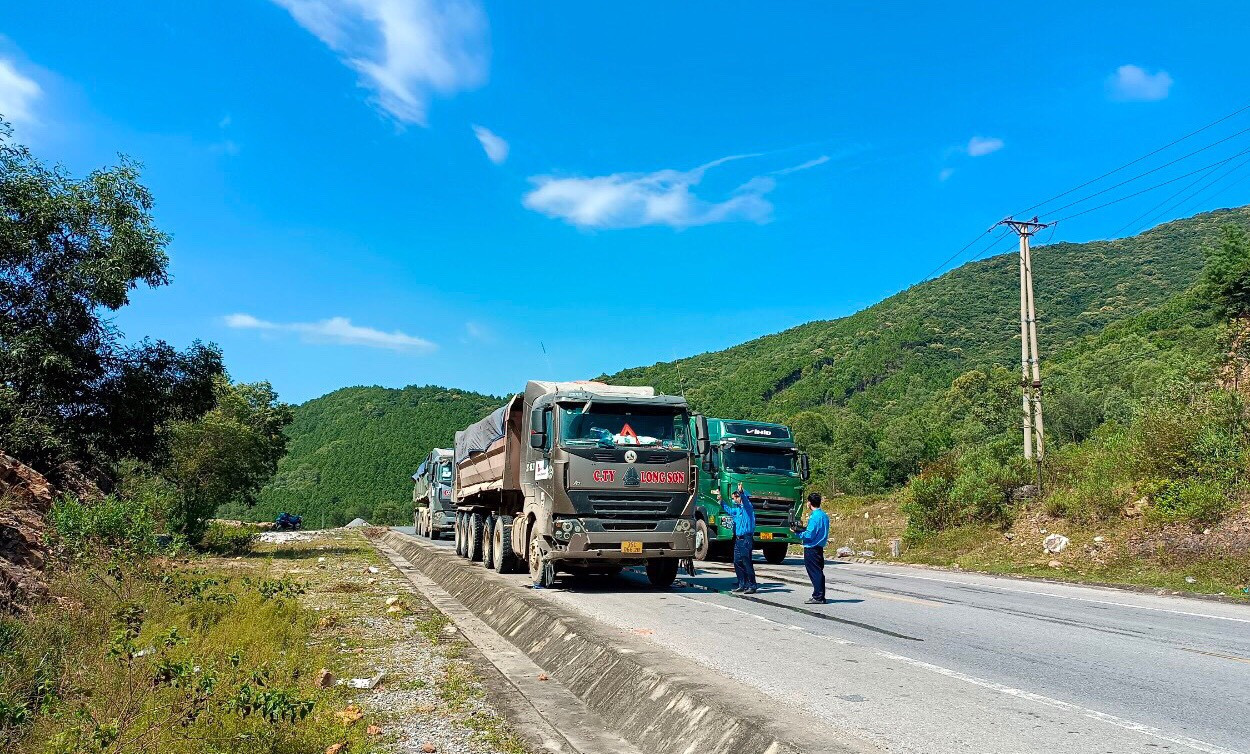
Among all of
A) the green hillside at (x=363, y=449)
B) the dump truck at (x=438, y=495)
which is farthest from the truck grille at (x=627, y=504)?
the green hillside at (x=363, y=449)

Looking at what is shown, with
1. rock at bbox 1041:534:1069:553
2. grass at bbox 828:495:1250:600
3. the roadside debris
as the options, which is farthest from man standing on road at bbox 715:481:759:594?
rock at bbox 1041:534:1069:553

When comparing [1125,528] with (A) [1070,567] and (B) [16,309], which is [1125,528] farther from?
(B) [16,309]

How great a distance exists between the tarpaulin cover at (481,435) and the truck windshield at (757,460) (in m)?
5.63

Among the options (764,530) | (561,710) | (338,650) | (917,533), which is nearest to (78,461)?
(338,650)

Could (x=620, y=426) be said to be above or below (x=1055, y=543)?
above

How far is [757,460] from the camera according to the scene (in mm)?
19500

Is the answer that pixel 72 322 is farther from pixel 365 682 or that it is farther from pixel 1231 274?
pixel 1231 274

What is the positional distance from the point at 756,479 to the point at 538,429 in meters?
7.58

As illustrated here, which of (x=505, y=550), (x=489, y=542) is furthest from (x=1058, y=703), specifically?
(x=489, y=542)

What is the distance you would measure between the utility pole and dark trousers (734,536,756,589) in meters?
13.2

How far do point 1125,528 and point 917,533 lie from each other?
7.05 meters

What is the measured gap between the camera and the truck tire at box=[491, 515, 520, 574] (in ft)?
52.2

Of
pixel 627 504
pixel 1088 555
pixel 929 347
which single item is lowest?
pixel 1088 555

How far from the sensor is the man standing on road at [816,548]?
39.5 feet
